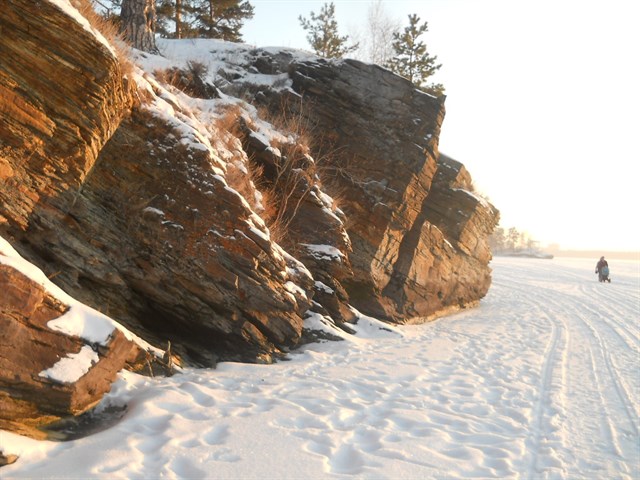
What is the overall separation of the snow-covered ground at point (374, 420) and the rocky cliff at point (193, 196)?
2.28 ft

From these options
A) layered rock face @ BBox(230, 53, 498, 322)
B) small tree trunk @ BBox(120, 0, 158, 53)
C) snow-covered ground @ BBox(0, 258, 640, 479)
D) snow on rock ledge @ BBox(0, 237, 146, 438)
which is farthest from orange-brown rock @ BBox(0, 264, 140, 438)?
small tree trunk @ BBox(120, 0, 158, 53)

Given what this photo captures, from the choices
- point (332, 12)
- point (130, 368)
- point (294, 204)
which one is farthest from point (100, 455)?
point (332, 12)

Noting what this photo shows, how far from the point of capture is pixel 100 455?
3387 millimetres

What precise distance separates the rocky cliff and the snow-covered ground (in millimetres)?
696

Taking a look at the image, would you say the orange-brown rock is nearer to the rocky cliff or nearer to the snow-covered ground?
the rocky cliff

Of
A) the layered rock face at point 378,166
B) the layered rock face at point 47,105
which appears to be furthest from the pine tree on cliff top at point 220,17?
the layered rock face at point 47,105

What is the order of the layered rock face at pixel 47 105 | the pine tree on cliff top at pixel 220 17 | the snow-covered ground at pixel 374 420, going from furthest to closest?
1. the pine tree on cliff top at pixel 220 17
2. the layered rock face at pixel 47 105
3. the snow-covered ground at pixel 374 420

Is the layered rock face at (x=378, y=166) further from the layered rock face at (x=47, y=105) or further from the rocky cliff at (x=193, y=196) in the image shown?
the layered rock face at (x=47, y=105)

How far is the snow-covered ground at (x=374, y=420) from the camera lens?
349 centimetres

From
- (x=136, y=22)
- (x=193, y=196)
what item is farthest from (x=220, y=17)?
(x=193, y=196)

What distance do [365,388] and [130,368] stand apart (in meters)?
3.31

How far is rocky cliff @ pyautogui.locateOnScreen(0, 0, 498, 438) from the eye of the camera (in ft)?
16.1

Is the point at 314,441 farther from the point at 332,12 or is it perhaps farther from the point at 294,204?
the point at 332,12

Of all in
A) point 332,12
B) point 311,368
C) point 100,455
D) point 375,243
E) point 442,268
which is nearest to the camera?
point 100,455
